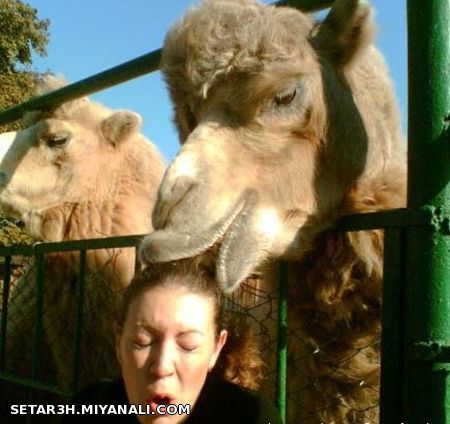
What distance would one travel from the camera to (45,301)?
482 centimetres

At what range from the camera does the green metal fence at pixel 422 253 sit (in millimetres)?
1628

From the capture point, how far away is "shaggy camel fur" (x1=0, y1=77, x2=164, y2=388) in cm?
470

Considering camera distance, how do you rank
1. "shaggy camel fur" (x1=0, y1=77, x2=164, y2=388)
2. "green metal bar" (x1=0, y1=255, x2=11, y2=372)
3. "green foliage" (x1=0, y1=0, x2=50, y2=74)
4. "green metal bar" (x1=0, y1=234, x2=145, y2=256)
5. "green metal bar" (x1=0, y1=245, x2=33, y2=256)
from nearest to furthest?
"green metal bar" (x1=0, y1=234, x2=145, y2=256) < "green metal bar" (x1=0, y1=245, x2=33, y2=256) < "green metal bar" (x1=0, y1=255, x2=11, y2=372) < "shaggy camel fur" (x1=0, y1=77, x2=164, y2=388) < "green foliage" (x1=0, y1=0, x2=50, y2=74)

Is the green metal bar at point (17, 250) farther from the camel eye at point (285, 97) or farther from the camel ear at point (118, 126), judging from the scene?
the camel eye at point (285, 97)

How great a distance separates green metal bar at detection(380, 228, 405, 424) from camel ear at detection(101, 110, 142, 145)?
3.69m

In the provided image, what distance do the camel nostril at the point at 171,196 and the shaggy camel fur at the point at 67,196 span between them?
7.65 ft

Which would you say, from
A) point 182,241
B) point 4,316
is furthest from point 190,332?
point 4,316

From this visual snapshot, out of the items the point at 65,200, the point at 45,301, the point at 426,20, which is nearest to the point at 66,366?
the point at 45,301

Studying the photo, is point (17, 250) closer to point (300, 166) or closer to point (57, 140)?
point (57, 140)

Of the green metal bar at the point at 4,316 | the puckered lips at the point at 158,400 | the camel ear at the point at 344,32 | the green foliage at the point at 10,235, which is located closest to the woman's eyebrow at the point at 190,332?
the puckered lips at the point at 158,400

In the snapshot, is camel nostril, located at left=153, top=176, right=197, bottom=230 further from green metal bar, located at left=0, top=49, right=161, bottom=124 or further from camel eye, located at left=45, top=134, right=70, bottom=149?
camel eye, located at left=45, top=134, right=70, bottom=149

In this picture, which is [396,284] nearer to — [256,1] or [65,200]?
[256,1]

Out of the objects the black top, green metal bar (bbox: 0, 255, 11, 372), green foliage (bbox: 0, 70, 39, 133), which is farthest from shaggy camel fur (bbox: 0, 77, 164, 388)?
green foliage (bbox: 0, 70, 39, 133)

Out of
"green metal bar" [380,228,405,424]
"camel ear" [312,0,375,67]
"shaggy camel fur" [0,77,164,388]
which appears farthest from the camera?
"shaggy camel fur" [0,77,164,388]
